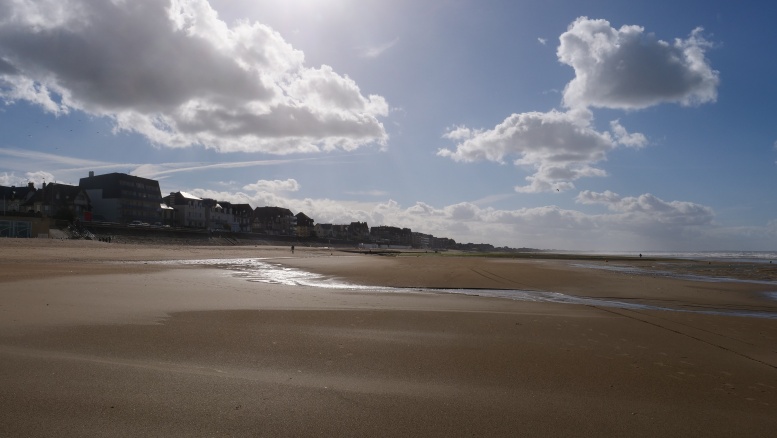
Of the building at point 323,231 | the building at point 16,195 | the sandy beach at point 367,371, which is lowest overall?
the sandy beach at point 367,371

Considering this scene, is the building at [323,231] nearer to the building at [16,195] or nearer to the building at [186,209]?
the building at [186,209]

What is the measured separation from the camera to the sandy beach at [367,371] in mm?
4605

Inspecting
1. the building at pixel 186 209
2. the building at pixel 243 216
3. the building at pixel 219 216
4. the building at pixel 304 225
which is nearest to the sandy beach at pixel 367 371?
the building at pixel 186 209

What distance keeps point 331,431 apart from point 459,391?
6.38 ft

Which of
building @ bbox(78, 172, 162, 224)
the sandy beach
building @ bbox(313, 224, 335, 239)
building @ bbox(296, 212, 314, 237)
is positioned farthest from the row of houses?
the sandy beach

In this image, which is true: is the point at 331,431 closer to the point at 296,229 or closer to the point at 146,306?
the point at 146,306

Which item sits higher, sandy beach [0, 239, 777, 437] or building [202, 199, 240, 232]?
building [202, 199, 240, 232]

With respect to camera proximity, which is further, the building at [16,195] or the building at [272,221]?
the building at [272,221]

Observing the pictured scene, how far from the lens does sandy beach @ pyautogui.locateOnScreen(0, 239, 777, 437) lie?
461 centimetres

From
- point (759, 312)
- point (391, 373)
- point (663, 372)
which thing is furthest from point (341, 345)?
point (759, 312)

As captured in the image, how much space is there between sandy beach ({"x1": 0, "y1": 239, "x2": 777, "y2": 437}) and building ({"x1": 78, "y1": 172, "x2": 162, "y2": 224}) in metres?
96.5

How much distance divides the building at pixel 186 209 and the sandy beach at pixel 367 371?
11099 centimetres

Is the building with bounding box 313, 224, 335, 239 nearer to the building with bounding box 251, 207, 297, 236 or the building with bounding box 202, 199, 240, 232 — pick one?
the building with bounding box 251, 207, 297, 236

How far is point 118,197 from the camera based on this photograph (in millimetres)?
95938
